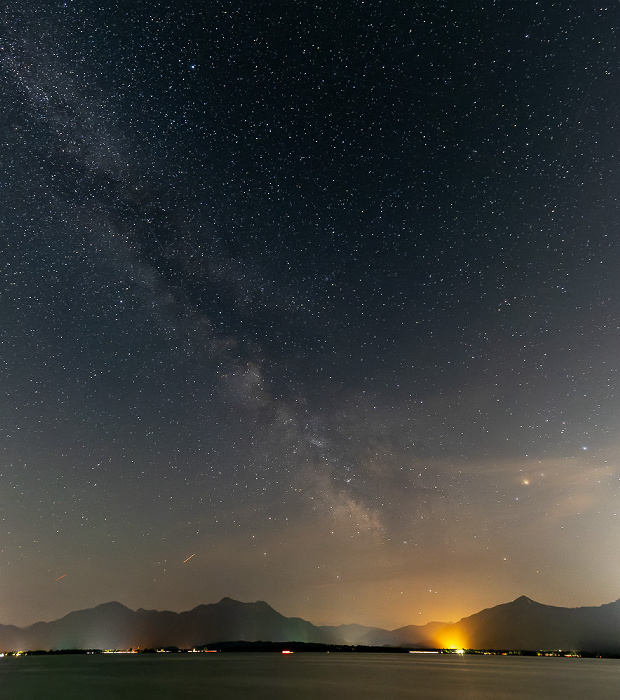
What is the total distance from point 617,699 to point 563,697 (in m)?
3.86

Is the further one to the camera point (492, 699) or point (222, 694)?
point (222, 694)

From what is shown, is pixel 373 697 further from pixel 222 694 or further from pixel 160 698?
pixel 160 698

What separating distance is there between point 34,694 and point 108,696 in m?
6.63

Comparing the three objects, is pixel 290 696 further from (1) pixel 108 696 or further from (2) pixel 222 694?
(1) pixel 108 696

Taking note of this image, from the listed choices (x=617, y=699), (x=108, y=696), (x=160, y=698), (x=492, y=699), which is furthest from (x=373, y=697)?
(x=108, y=696)

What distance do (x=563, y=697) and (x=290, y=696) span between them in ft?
66.4

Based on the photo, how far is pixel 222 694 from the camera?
118 feet

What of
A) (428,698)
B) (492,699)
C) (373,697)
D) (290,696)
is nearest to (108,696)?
(290,696)

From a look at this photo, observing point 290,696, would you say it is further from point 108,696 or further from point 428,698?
point 108,696

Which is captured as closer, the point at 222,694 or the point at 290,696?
the point at 290,696

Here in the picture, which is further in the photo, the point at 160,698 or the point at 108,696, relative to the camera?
the point at 108,696

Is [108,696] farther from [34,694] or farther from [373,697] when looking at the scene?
[373,697]

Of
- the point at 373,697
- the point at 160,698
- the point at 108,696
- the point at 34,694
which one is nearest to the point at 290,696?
the point at 373,697

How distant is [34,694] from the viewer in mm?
36844
